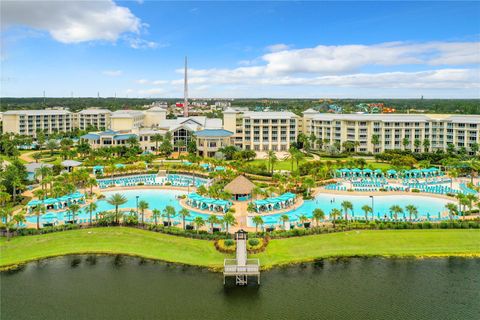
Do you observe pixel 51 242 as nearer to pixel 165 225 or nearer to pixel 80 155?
pixel 165 225

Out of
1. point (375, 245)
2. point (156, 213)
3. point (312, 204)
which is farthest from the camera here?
point (312, 204)

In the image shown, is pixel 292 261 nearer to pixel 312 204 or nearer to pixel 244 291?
pixel 244 291

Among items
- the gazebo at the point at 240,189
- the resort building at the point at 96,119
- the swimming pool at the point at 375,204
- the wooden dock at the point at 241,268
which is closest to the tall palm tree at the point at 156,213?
the swimming pool at the point at 375,204

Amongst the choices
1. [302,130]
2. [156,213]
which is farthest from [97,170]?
[302,130]

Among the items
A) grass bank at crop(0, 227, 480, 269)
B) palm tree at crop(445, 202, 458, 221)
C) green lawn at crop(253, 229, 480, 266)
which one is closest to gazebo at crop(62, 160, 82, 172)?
grass bank at crop(0, 227, 480, 269)

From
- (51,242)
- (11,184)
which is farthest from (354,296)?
(11,184)

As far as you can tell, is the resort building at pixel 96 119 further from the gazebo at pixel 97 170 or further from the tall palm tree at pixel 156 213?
the tall palm tree at pixel 156 213
